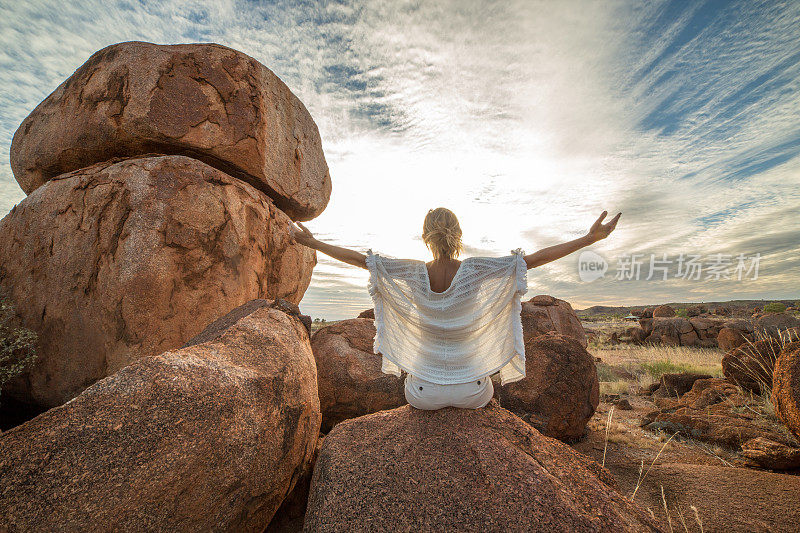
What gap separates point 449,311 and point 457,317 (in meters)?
0.09

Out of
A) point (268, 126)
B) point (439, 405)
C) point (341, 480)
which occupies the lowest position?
point (341, 480)

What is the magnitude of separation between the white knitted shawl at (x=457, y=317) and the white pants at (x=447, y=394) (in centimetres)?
6

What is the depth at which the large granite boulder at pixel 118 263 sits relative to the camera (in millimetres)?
4562

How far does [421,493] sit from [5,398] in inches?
265

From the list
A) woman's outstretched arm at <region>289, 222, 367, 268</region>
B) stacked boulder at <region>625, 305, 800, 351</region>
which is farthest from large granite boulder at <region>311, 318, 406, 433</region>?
stacked boulder at <region>625, 305, 800, 351</region>

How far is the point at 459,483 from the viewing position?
219 centimetres

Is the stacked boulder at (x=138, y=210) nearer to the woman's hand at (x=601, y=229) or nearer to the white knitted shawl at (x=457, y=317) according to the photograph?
the white knitted shawl at (x=457, y=317)

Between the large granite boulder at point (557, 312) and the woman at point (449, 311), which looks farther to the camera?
the large granite boulder at point (557, 312)

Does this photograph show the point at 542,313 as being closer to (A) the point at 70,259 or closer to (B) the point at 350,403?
(B) the point at 350,403

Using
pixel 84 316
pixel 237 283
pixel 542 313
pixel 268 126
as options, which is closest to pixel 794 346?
pixel 542 313

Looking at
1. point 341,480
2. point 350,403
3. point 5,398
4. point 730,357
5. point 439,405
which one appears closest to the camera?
point 341,480

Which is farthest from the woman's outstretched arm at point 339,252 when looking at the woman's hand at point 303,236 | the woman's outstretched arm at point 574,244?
the woman's outstretched arm at point 574,244

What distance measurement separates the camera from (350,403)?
4.52 metres

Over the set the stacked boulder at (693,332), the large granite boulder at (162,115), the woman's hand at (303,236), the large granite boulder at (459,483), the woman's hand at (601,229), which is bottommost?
the stacked boulder at (693,332)
